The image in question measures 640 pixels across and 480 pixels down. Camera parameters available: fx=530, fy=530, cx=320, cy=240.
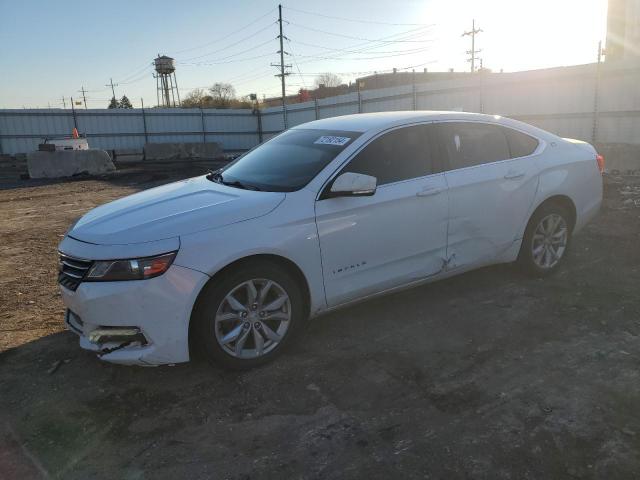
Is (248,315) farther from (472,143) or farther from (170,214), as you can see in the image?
(472,143)

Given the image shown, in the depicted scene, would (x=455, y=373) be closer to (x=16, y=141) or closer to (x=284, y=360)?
(x=284, y=360)

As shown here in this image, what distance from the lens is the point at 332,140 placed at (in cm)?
419

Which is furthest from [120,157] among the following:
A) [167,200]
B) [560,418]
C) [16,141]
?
[560,418]

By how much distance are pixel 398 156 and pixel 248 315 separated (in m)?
1.73

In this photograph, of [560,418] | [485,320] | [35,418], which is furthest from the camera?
[485,320]

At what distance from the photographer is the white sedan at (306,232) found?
3205 mm

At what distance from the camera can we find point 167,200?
12.6ft

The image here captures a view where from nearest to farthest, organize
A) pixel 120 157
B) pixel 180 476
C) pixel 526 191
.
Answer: pixel 180 476 < pixel 526 191 < pixel 120 157

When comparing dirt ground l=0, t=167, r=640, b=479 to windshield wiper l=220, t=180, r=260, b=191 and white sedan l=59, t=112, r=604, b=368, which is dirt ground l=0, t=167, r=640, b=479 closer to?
white sedan l=59, t=112, r=604, b=368

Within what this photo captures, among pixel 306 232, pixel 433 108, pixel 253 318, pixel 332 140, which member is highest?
pixel 433 108

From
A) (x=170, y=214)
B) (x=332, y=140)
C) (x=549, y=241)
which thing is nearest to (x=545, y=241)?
(x=549, y=241)

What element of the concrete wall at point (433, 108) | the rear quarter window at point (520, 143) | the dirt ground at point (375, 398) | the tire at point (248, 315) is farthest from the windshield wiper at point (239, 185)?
the concrete wall at point (433, 108)

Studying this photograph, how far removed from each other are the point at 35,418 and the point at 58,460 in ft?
1.70

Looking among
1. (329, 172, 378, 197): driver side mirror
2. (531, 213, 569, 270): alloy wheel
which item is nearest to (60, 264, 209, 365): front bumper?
(329, 172, 378, 197): driver side mirror
